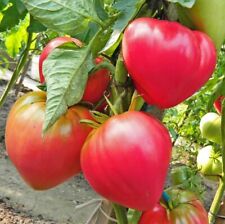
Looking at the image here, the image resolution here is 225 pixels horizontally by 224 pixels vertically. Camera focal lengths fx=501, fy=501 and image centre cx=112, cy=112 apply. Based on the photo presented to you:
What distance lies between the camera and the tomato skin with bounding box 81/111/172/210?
0.41 meters

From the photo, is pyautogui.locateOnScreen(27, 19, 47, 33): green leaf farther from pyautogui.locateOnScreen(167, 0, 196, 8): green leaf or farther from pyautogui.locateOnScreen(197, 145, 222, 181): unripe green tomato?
pyautogui.locateOnScreen(197, 145, 222, 181): unripe green tomato

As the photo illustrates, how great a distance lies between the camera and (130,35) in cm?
42

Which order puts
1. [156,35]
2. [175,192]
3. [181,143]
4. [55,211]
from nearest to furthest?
[156,35] < [175,192] < [55,211] < [181,143]

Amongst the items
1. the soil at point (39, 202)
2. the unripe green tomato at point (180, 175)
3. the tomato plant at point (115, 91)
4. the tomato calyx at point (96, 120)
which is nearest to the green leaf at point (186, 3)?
the tomato plant at point (115, 91)

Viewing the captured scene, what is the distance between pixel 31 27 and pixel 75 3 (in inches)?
8.4

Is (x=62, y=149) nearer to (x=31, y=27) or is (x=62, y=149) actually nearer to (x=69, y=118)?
(x=69, y=118)

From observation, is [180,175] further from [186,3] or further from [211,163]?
[211,163]

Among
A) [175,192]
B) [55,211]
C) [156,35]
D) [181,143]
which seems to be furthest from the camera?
[181,143]

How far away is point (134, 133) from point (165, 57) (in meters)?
0.07

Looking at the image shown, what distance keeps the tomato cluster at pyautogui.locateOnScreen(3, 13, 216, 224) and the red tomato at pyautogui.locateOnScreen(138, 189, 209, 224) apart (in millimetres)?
127

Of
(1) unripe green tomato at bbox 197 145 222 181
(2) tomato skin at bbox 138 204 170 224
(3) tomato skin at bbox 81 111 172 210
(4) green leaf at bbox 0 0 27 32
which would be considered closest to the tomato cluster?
(3) tomato skin at bbox 81 111 172 210

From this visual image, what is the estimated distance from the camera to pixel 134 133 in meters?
0.41

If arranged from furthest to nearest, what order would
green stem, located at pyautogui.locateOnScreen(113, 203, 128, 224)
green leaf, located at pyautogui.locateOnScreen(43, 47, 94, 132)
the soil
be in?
1. the soil
2. green stem, located at pyautogui.locateOnScreen(113, 203, 128, 224)
3. green leaf, located at pyautogui.locateOnScreen(43, 47, 94, 132)

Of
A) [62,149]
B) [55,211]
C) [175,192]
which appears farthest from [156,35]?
[55,211]
